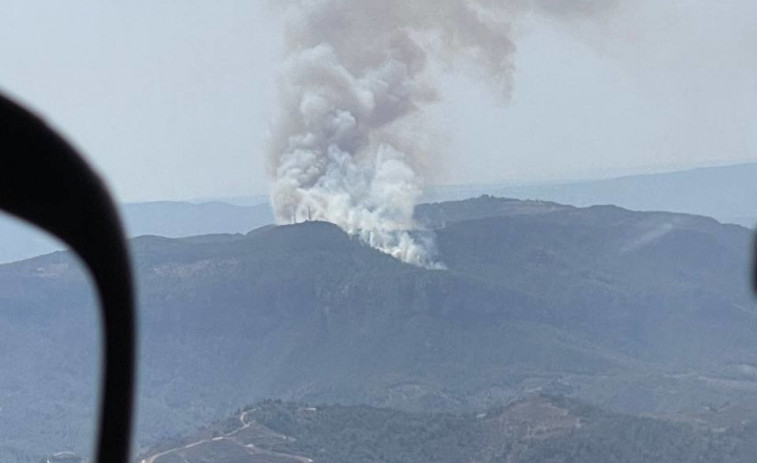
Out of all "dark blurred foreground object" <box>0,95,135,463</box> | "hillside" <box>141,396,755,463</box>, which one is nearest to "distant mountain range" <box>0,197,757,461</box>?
"hillside" <box>141,396,755,463</box>

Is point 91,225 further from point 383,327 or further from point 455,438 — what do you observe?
point 383,327

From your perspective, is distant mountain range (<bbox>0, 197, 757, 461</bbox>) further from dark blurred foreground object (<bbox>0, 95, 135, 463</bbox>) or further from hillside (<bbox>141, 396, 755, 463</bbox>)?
dark blurred foreground object (<bbox>0, 95, 135, 463</bbox>)

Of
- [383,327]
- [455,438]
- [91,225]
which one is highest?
[91,225]

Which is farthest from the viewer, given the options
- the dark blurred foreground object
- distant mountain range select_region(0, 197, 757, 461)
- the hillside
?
distant mountain range select_region(0, 197, 757, 461)

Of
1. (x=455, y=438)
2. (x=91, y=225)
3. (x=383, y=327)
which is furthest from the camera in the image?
(x=383, y=327)

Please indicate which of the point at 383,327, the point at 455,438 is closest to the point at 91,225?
the point at 455,438

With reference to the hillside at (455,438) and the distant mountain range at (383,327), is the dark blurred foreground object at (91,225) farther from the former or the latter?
the distant mountain range at (383,327)

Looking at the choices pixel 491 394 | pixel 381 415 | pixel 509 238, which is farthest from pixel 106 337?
pixel 509 238
